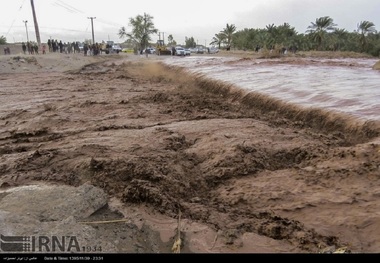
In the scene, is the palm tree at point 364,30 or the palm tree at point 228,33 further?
the palm tree at point 228,33

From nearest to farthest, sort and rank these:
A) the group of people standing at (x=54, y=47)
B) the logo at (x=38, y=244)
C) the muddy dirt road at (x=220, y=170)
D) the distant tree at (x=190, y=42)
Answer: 1. the logo at (x=38, y=244)
2. the muddy dirt road at (x=220, y=170)
3. the group of people standing at (x=54, y=47)
4. the distant tree at (x=190, y=42)

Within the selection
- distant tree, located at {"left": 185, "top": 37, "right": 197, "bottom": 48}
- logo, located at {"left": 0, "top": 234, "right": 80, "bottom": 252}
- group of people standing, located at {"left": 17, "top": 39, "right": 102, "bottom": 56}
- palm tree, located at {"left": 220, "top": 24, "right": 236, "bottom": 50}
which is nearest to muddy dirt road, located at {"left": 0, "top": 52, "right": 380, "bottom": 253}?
logo, located at {"left": 0, "top": 234, "right": 80, "bottom": 252}

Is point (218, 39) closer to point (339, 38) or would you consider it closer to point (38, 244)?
point (339, 38)

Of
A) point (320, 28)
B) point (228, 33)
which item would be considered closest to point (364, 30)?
point (320, 28)

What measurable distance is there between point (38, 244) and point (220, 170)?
297 centimetres

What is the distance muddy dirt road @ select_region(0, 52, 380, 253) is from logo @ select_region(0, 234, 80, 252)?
45 centimetres

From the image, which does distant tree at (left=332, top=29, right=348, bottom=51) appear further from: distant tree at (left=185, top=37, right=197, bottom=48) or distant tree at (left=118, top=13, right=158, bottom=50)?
distant tree at (left=185, top=37, right=197, bottom=48)

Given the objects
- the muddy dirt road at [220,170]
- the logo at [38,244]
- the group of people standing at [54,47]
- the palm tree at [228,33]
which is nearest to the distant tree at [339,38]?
the palm tree at [228,33]

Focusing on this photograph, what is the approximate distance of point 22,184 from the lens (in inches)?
175

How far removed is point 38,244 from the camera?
7.59ft

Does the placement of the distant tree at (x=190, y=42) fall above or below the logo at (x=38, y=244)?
above

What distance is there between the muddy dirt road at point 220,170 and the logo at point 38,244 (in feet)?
1.49

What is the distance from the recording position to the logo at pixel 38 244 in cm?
225

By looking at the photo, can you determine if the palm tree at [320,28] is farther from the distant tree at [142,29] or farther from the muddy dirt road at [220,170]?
the muddy dirt road at [220,170]
